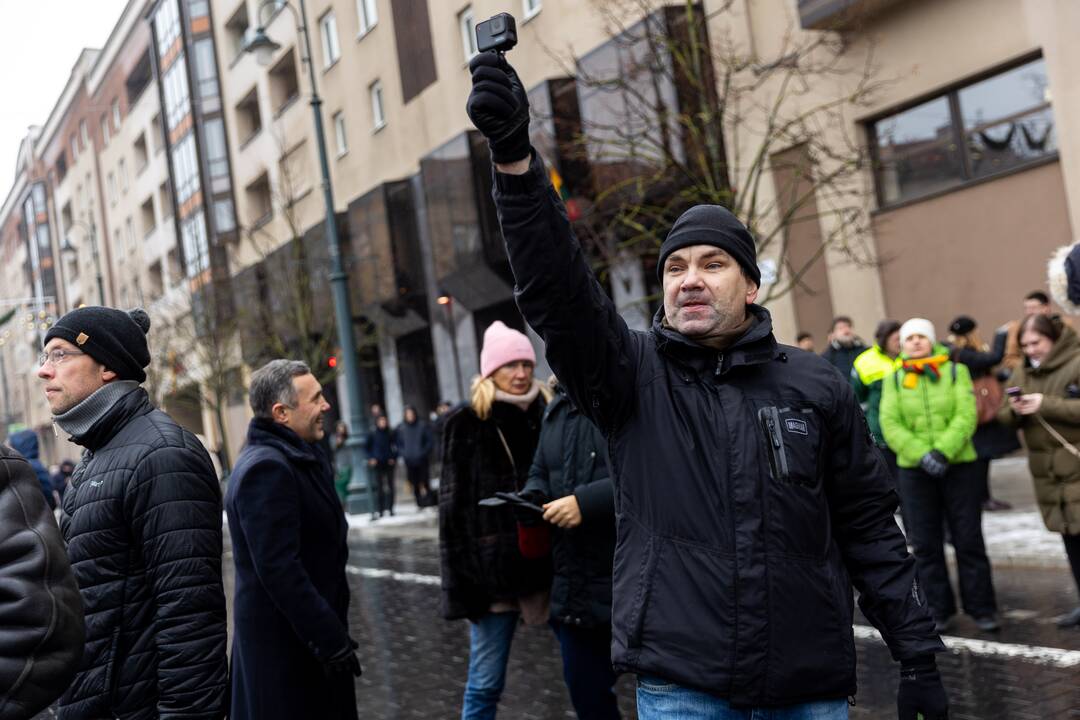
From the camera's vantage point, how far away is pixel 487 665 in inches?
202

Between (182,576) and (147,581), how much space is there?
11 centimetres

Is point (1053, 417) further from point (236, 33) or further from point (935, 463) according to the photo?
point (236, 33)

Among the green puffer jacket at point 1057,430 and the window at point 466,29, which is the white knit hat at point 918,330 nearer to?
the green puffer jacket at point 1057,430

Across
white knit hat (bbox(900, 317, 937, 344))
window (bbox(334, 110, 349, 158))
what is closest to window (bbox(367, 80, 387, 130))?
window (bbox(334, 110, 349, 158))

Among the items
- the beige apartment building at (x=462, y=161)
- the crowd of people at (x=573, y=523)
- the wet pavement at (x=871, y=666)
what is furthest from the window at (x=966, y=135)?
the crowd of people at (x=573, y=523)

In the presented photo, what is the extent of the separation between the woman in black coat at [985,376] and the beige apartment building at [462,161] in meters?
2.80

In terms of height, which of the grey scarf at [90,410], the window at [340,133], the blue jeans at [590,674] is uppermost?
the window at [340,133]

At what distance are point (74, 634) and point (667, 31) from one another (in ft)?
45.2

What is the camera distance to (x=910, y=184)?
55.1ft

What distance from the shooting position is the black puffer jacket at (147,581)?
324cm

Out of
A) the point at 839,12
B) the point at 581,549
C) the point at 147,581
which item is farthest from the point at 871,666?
the point at 839,12

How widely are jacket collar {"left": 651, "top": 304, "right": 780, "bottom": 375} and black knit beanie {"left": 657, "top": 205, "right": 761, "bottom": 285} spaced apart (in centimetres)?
17

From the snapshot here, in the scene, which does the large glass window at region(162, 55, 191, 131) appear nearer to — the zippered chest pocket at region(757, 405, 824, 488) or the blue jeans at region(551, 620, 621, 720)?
the blue jeans at region(551, 620, 621, 720)

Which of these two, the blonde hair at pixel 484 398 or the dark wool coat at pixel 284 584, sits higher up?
the blonde hair at pixel 484 398
